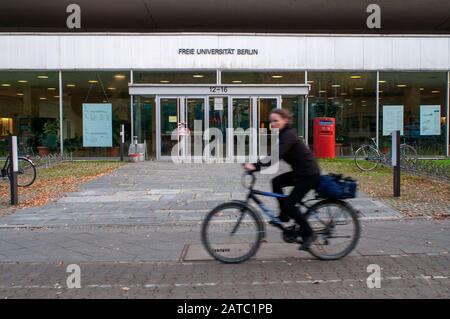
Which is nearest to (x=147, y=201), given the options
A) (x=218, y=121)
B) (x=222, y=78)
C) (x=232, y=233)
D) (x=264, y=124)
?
(x=232, y=233)

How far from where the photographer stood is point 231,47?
69.4ft

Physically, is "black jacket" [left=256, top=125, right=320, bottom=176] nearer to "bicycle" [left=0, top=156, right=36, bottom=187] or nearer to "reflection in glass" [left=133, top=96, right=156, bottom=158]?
"bicycle" [left=0, top=156, right=36, bottom=187]

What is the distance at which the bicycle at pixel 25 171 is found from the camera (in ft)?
42.1

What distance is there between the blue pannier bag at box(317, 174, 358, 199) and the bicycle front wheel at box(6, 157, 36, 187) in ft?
29.4

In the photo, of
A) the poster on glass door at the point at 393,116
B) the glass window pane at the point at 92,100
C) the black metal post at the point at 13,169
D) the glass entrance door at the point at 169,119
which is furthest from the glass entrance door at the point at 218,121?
the black metal post at the point at 13,169

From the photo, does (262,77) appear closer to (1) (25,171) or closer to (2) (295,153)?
(1) (25,171)

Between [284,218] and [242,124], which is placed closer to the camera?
[284,218]

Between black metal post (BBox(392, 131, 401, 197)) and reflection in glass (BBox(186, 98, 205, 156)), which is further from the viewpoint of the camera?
reflection in glass (BBox(186, 98, 205, 156))

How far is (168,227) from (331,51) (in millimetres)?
14929

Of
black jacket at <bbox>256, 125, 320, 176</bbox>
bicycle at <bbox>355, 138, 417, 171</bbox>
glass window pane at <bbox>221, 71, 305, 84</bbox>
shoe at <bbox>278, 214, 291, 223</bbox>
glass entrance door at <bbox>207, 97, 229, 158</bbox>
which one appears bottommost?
shoe at <bbox>278, 214, 291, 223</bbox>

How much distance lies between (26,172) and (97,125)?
8.53 m

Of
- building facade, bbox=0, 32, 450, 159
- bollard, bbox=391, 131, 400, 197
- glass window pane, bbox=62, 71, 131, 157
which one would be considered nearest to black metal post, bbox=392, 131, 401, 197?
bollard, bbox=391, 131, 400, 197

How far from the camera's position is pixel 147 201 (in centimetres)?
1059

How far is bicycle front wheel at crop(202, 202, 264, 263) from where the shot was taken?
6.08 m
